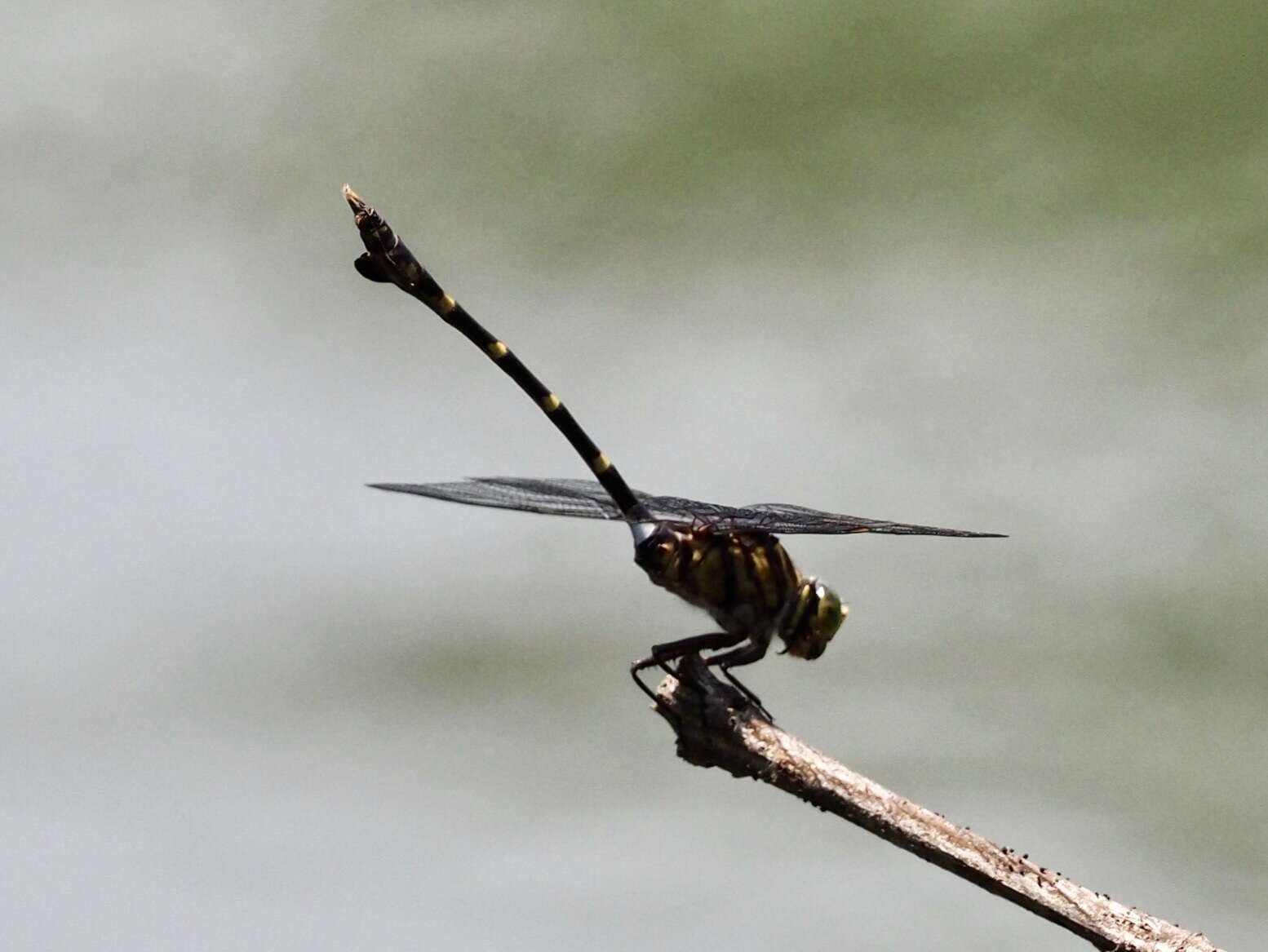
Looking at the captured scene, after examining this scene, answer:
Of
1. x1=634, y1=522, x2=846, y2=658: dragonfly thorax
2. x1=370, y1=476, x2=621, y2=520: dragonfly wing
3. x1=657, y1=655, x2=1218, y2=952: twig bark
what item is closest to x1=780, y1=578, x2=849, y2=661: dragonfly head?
x1=634, y1=522, x2=846, y2=658: dragonfly thorax

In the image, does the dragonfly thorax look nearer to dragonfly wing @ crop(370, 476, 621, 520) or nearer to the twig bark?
dragonfly wing @ crop(370, 476, 621, 520)

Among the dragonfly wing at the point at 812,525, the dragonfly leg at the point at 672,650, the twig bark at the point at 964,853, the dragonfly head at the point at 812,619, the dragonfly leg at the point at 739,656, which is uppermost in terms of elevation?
the dragonfly wing at the point at 812,525

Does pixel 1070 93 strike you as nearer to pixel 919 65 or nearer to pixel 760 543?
pixel 919 65

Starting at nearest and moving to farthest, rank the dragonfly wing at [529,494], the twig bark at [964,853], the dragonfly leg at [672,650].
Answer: the twig bark at [964,853], the dragonfly leg at [672,650], the dragonfly wing at [529,494]

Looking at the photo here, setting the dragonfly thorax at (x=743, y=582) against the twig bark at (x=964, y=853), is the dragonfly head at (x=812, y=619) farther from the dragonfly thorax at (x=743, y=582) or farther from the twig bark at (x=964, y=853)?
the twig bark at (x=964, y=853)

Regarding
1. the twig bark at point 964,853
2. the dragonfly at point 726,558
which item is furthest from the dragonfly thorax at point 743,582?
the twig bark at point 964,853

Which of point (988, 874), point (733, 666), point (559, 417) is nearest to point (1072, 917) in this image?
point (988, 874)
